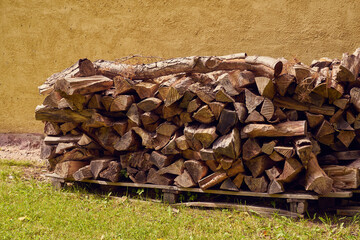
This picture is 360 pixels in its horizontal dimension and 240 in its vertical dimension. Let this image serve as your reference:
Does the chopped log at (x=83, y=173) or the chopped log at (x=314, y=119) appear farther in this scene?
the chopped log at (x=83, y=173)

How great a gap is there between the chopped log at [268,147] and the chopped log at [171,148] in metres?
0.88

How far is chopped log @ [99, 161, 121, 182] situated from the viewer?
3.98 m

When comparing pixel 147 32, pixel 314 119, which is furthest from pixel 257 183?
pixel 147 32

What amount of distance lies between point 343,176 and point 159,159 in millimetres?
1755

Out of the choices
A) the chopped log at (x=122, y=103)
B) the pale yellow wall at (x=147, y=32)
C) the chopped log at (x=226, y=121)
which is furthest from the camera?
the pale yellow wall at (x=147, y=32)

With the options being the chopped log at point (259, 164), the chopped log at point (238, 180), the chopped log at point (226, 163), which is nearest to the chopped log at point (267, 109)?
the chopped log at point (259, 164)

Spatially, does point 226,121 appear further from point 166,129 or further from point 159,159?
point 159,159

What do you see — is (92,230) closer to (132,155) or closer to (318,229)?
(132,155)

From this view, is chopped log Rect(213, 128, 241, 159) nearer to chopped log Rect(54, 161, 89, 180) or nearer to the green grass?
the green grass

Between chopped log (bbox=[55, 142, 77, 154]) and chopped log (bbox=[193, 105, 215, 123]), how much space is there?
155 cm

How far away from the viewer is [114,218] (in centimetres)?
342

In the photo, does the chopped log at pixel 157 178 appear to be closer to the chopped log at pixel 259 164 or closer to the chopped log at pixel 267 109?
the chopped log at pixel 259 164

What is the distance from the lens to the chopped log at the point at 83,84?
368cm

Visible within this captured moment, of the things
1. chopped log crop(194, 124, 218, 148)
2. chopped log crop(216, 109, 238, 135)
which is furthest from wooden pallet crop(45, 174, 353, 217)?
chopped log crop(216, 109, 238, 135)
